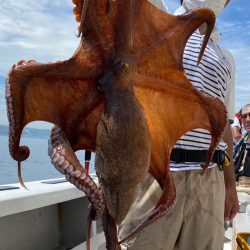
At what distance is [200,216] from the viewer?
8.41ft

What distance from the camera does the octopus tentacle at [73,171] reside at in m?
1.14

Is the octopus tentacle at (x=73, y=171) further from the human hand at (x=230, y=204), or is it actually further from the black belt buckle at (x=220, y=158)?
the human hand at (x=230, y=204)

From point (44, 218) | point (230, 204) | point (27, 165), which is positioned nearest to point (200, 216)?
point (230, 204)

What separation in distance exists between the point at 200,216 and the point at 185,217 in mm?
102

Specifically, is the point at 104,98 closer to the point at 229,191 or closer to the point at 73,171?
the point at 73,171

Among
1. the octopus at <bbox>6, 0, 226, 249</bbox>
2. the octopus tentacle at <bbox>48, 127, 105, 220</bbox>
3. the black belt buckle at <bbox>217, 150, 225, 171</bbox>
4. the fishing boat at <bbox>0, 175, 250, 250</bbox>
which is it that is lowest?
the fishing boat at <bbox>0, 175, 250, 250</bbox>

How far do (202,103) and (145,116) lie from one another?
33 cm

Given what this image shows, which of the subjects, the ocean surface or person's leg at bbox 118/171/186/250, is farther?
person's leg at bbox 118/171/186/250

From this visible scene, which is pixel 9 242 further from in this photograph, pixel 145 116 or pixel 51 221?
pixel 145 116

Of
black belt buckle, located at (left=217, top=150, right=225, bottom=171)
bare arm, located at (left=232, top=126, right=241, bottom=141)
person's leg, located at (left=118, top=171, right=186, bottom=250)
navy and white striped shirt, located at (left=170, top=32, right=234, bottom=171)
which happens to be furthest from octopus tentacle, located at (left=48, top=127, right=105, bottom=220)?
bare arm, located at (left=232, top=126, right=241, bottom=141)

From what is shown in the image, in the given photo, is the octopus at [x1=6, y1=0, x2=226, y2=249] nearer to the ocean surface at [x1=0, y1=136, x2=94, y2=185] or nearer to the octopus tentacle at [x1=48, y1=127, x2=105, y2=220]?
the octopus tentacle at [x1=48, y1=127, x2=105, y2=220]

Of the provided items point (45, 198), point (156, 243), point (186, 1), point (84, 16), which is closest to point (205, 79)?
point (186, 1)

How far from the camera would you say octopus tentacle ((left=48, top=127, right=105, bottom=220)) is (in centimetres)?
114

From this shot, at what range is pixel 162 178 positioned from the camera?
5.01 ft
